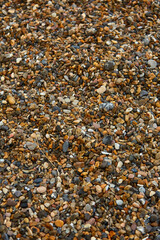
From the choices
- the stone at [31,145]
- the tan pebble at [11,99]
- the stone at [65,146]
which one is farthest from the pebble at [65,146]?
the tan pebble at [11,99]

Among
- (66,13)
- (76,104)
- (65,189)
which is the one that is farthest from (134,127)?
(66,13)

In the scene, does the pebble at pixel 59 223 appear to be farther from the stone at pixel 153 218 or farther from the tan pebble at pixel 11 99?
the tan pebble at pixel 11 99

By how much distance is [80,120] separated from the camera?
1890 mm

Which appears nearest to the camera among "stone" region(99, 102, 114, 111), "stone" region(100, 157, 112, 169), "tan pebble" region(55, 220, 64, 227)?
"tan pebble" region(55, 220, 64, 227)

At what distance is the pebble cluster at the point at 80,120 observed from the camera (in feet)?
5.22

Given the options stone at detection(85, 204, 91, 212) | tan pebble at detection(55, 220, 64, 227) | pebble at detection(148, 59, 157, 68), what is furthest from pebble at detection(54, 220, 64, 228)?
pebble at detection(148, 59, 157, 68)

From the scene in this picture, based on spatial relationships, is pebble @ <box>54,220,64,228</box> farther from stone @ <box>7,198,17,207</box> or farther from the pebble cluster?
stone @ <box>7,198,17,207</box>

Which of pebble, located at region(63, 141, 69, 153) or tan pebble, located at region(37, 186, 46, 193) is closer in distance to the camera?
tan pebble, located at region(37, 186, 46, 193)

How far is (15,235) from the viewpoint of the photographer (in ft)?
5.01

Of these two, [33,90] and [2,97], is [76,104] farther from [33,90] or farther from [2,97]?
[2,97]

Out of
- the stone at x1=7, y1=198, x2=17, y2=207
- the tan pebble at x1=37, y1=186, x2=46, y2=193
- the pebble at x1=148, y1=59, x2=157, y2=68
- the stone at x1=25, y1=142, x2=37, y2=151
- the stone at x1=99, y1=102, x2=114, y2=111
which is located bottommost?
the stone at x1=7, y1=198, x2=17, y2=207

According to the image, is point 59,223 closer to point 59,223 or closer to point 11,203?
point 59,223

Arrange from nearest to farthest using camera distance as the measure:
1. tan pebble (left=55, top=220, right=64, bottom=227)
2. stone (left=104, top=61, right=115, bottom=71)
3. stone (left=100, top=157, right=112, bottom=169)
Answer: tan pebble (left=55, top=220, right=64, bottom=227) < stone (left=100, top=157, right=112, bottom=169) < stone (left=104, top=61, right=115, bottom=71)

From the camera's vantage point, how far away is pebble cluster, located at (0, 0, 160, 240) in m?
1.59
